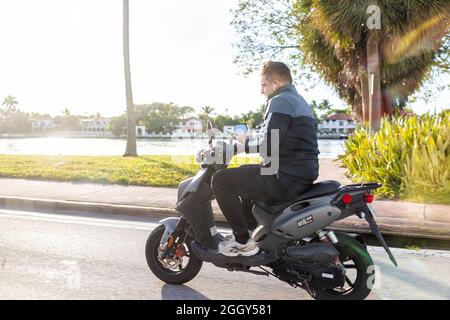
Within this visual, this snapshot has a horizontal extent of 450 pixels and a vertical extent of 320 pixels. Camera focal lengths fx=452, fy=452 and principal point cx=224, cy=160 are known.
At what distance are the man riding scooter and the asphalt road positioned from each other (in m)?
0.63

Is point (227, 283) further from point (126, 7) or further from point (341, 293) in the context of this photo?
point (126, 7)

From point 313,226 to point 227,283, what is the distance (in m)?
1.14

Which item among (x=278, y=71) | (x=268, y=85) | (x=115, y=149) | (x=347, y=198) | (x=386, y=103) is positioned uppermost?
(x=386, y=103)

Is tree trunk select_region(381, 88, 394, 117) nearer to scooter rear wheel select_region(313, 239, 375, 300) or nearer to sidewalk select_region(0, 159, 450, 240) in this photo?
sidewalk select_region(0, 159, 450, 240)

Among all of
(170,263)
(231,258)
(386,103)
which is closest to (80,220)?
(170,263)

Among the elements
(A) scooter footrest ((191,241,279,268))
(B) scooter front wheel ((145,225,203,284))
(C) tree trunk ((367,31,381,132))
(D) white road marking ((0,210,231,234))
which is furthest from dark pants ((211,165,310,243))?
(C) tree trunk ((367,31,381,132))

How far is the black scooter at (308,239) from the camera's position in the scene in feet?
10.8

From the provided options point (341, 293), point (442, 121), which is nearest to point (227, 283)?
point (341, 293)

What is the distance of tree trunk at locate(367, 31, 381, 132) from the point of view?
13148 mm

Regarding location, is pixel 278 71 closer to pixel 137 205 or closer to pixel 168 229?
pixel 168 229

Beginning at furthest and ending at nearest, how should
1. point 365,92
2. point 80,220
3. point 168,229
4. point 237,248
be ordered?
point 365,92 → point 80,220 → point 168,229 → point 237,248

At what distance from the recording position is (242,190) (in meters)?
3.53

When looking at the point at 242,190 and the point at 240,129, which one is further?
the point at 242,190

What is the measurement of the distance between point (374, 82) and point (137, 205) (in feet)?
28.7
